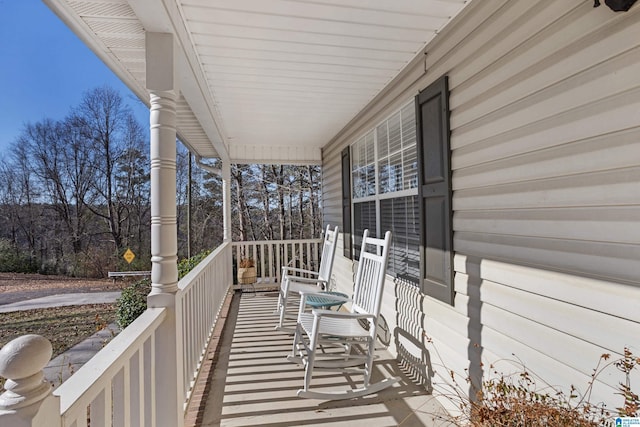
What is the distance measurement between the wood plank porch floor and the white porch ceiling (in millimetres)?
2369

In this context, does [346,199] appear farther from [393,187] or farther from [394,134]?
[394,134]

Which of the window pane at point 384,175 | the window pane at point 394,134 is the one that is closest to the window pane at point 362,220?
the window pane at point 384,175

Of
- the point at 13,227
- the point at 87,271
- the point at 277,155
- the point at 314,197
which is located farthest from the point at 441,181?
the point at 314,197

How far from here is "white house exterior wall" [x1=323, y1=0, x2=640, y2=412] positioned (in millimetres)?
1223

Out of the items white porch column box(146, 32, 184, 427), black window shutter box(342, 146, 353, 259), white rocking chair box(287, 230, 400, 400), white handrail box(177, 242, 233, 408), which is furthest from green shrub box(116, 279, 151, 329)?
black window shutter box(342, 146, 353, 259)

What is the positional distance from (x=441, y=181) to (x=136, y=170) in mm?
9793

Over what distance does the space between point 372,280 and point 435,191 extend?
97 cm

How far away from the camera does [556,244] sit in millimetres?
1480

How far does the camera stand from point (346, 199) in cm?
494

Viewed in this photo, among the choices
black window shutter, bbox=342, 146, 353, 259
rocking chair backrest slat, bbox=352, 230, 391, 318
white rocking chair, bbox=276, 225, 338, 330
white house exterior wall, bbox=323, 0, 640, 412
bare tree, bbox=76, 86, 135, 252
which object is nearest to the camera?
white house exterior wall, bbox=323, 0, 640, 412

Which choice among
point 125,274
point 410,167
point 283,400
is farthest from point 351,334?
point 125,274

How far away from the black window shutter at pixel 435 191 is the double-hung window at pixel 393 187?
249 mm

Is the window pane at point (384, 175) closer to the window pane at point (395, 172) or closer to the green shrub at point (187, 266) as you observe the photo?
the window pane at point (395, 172)

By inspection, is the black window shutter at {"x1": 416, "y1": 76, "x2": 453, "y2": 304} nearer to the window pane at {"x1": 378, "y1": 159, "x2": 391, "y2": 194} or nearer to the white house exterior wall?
the white house exterior wall
